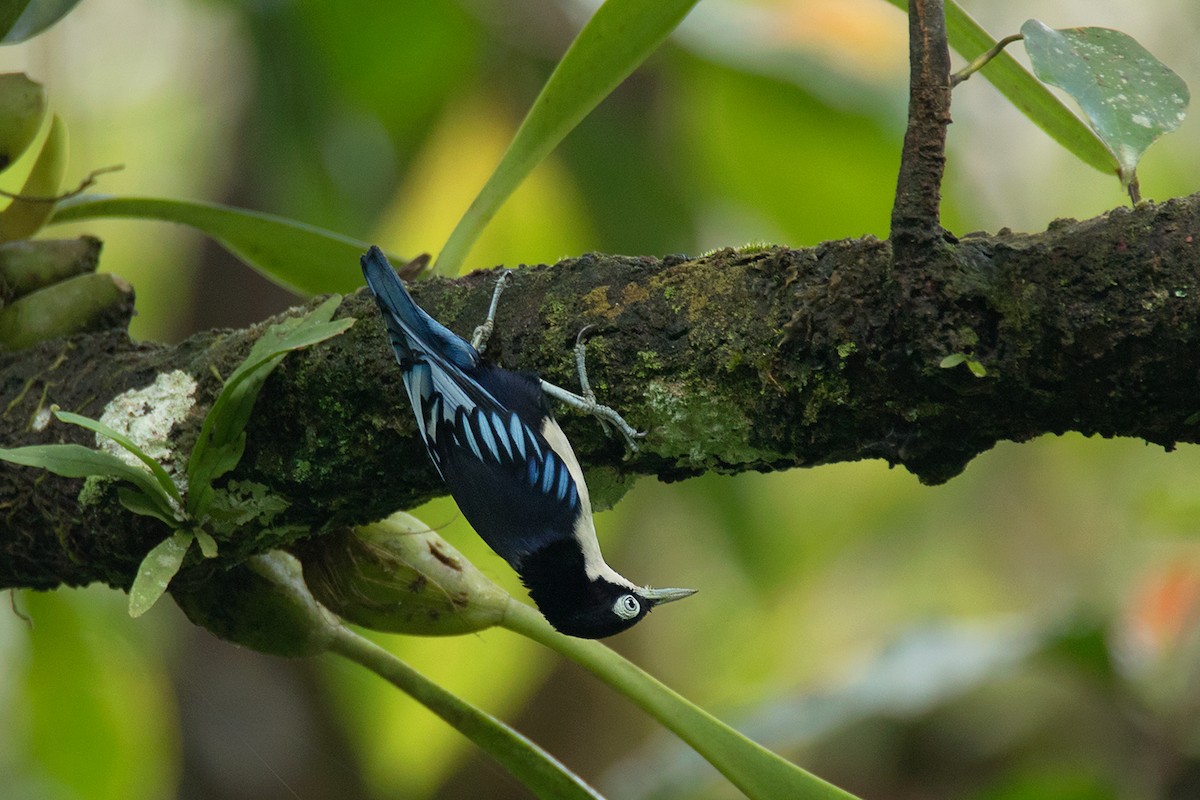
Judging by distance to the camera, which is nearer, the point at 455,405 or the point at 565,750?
the point at 455,405

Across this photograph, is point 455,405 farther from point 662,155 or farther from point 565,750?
point 565,750

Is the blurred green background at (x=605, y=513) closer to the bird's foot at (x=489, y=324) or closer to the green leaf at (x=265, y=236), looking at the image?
the green leaf at (x=265, y=236)

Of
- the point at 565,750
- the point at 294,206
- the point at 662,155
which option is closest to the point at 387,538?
the point at 294,206

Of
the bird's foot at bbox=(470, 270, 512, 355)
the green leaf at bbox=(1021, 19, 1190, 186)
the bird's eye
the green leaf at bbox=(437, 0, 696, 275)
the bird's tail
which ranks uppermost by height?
the green leaf at bbox=(1021, 19, 1190, 186)

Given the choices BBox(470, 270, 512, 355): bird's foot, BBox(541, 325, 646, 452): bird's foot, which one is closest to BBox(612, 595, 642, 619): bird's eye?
BBox(541, 325, 646, 452): bird's foot

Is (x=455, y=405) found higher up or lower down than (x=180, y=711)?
higher up

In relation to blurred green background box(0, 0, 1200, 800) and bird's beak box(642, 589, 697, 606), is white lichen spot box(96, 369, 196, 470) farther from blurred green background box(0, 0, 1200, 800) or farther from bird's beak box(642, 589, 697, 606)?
blurred green background box(0, 0, 1200, 800)

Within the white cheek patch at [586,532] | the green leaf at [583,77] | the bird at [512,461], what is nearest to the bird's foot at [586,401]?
the bird at [512,461]
